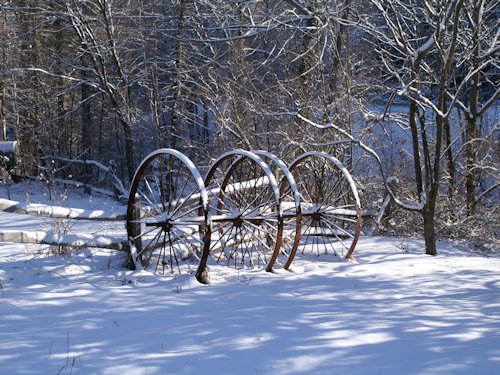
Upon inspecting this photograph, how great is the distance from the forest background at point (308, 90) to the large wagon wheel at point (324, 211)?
0.57m

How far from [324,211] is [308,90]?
567 centimetres

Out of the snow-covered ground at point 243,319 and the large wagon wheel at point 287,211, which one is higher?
the large wagon wheel at point 287,211

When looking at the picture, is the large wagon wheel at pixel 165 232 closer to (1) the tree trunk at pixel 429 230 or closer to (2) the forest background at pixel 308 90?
(2) the forest background at pixel 308 90

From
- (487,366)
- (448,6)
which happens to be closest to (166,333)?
(487,366)

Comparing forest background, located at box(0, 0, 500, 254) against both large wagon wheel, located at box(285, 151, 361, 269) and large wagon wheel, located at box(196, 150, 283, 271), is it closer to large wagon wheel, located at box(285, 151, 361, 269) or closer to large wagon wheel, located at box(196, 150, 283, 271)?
large wagon wheel, located at box(285, 151, 361, 269)

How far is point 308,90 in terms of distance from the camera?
13.5 meters

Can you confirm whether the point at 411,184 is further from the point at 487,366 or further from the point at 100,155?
the point at 100,155

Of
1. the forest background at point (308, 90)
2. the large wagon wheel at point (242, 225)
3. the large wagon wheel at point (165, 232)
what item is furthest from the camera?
the forest background at point (308, 90)

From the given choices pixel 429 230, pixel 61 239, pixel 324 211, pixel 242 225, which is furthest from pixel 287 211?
pixel 61 239

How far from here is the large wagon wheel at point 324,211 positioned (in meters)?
7.97

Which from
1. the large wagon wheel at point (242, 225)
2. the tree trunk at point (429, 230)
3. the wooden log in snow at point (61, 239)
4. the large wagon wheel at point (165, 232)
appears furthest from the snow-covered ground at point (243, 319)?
the tree trunk at point (429, 230)

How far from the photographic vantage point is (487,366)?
12.3 ft

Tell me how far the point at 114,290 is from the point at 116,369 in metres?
2.04

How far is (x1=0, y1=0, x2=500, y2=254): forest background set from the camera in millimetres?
9922
